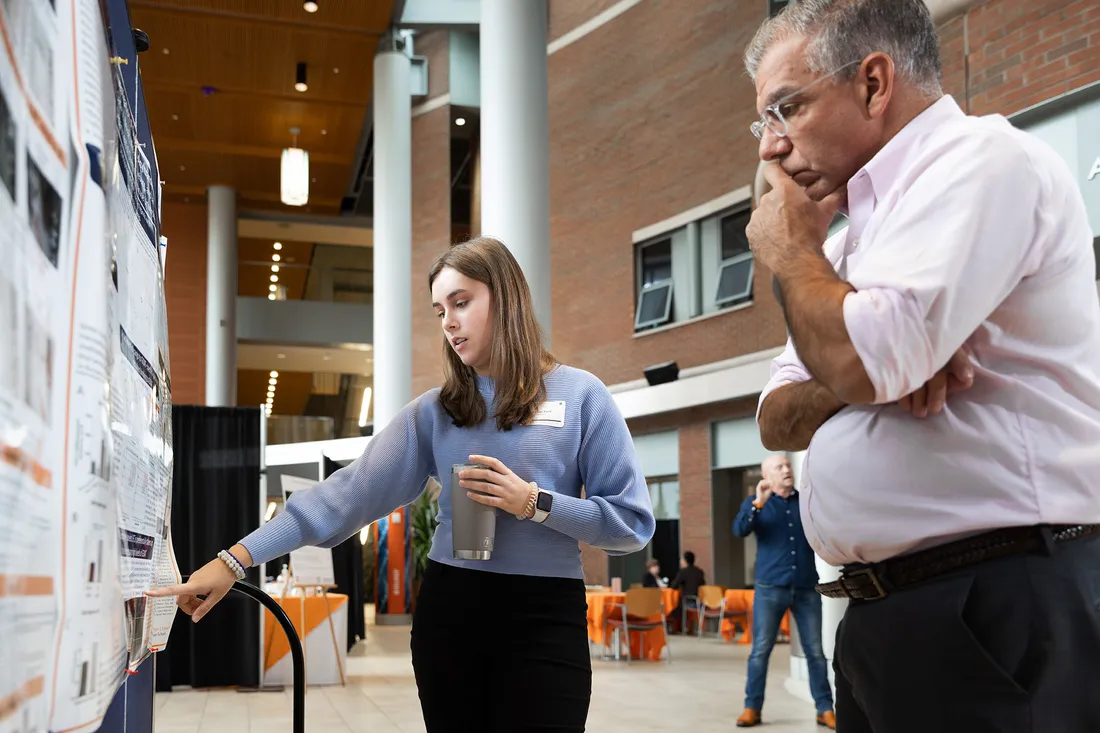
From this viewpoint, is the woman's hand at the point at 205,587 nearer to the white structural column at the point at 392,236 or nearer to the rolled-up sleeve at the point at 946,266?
the rolled-up sleeve at the point at 946,266

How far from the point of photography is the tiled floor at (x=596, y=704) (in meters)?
6.64

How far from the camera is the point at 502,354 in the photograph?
211 centimetres

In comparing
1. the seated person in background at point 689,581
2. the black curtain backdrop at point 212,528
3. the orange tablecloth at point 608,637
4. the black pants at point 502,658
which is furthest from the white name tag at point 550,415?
the seated person in background at point 689,581

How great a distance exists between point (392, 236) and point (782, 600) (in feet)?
31.4

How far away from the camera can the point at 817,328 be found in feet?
3.72

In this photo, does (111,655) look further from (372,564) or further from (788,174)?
(372,564)

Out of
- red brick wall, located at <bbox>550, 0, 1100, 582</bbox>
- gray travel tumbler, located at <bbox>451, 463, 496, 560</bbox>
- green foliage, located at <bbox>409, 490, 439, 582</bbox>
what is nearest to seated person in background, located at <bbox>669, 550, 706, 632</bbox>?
red brick wall, located at <bbox>550, 0, 1100, 582</bbox>

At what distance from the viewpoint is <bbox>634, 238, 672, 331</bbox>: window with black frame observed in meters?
15.7

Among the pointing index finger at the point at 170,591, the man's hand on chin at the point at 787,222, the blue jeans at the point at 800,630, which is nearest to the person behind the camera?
the man's hand on chin at the point at 787,222

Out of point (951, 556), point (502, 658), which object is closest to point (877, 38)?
point (951, 556)

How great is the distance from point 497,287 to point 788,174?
2.96 ft

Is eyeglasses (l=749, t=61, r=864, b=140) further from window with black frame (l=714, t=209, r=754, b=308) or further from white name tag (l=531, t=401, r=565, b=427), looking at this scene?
window with black frame (l=714, t=209, r=754, b=308)

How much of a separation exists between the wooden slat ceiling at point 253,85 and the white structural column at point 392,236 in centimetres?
56

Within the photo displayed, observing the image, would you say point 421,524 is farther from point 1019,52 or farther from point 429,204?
point 1019,52
